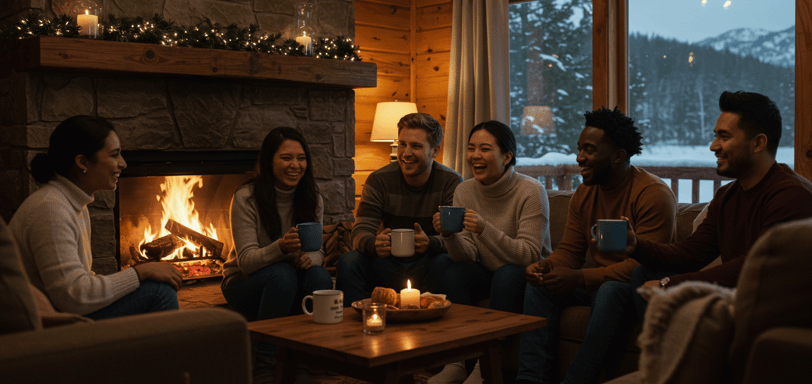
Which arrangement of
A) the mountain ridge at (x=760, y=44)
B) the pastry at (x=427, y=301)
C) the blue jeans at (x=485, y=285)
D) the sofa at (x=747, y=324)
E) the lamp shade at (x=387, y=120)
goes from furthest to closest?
1. the lamp shade at (x=387, y=120)
2. the mountain ridge at (x=760, y=44)
3. the blue jeans at (x=485, y=285)
4. the pastry at (x=427, y=301)
5. the sofa at (x=747, y=324)

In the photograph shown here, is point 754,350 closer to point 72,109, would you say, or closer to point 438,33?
point 72,109

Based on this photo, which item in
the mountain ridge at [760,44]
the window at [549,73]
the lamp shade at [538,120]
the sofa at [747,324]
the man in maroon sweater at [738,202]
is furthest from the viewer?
the lamp shade at [538,120]

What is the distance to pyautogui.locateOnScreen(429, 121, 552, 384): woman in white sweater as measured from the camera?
268 cm

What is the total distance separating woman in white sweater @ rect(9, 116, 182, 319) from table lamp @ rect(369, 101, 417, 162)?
2.49 metres

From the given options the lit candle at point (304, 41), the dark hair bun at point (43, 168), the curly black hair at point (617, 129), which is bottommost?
the dark hair bun at point (43, 168)

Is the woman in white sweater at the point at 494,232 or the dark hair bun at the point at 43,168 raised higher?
the dark hair bun at the point at 43,168

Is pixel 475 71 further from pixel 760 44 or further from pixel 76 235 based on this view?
pixel 76 235

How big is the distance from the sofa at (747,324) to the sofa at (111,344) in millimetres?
675

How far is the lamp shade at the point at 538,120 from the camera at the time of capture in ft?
16.0

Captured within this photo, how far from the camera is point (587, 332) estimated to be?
2340 millimetres

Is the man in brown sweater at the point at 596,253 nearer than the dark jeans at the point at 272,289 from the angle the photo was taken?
Yes

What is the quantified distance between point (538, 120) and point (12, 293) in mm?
4244

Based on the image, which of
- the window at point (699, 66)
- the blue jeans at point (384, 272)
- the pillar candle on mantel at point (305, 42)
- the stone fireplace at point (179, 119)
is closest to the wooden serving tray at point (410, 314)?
the blue jeans at point (384, 272)

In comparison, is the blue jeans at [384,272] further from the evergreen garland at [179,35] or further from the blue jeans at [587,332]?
the evergreen garland at [179,35]
